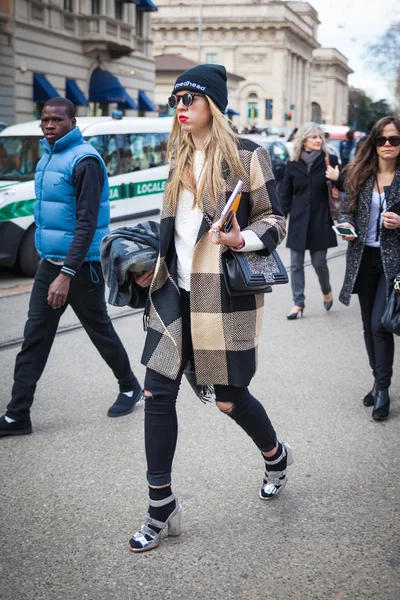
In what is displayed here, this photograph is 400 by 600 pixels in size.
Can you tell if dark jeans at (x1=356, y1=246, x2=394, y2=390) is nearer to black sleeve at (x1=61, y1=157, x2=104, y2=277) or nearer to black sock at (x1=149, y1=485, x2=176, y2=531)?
black sleeve at (x1=61, y1=157, x2=104, y2=277)

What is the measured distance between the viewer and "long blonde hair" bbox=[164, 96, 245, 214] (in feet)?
10.3

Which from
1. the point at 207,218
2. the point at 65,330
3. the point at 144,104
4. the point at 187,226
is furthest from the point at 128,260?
the point at 144,104

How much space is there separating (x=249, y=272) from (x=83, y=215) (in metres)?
1.58

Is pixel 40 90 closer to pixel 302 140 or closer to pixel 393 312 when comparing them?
pixel 302 140

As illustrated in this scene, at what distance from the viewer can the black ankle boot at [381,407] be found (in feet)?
15.9

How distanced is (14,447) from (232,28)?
8398cm

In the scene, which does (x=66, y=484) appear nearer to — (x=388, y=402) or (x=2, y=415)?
(x=2, y=415)

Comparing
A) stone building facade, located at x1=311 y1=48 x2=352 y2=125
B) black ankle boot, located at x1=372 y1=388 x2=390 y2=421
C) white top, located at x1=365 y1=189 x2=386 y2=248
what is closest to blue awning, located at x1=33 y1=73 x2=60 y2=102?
white top, located at x1=365 y1=189 x2=386 y2=248

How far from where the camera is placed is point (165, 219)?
3234mm

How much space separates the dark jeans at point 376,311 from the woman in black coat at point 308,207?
264 centimetres

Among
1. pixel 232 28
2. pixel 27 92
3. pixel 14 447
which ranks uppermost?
pixel 232 28

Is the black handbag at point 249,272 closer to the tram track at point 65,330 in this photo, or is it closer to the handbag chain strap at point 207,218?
the handbag chain strap at point 207,218

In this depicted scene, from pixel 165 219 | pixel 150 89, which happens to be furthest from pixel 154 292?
pixel 150 89

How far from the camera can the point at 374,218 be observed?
506 cm
